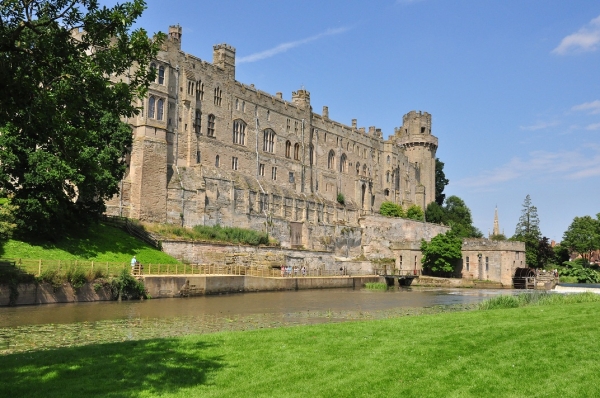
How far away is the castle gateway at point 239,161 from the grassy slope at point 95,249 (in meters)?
6.23

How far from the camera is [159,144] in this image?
48.1 metres

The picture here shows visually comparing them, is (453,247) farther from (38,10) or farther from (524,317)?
(38,10)

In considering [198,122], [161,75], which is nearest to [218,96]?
[198,122]

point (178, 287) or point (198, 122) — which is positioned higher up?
point (198, 122)

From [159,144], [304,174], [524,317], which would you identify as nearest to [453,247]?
[304,174]

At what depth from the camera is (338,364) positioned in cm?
1012

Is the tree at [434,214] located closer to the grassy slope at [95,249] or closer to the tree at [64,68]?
the grassy slope at [95,249]

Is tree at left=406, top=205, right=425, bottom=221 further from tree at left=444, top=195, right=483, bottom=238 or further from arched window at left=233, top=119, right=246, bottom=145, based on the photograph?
arched window at left=233, top=119, right=246, bottom=145

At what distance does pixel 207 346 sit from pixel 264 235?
130ft

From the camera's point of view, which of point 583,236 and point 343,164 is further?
point 583,236

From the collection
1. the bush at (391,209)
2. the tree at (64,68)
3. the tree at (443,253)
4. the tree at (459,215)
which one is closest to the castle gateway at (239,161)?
the bush at (391,209)

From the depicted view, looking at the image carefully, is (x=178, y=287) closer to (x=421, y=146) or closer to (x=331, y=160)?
(x=331, y=160)

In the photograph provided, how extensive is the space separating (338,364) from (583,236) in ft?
287

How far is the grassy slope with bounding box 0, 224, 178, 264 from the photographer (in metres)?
31.2
